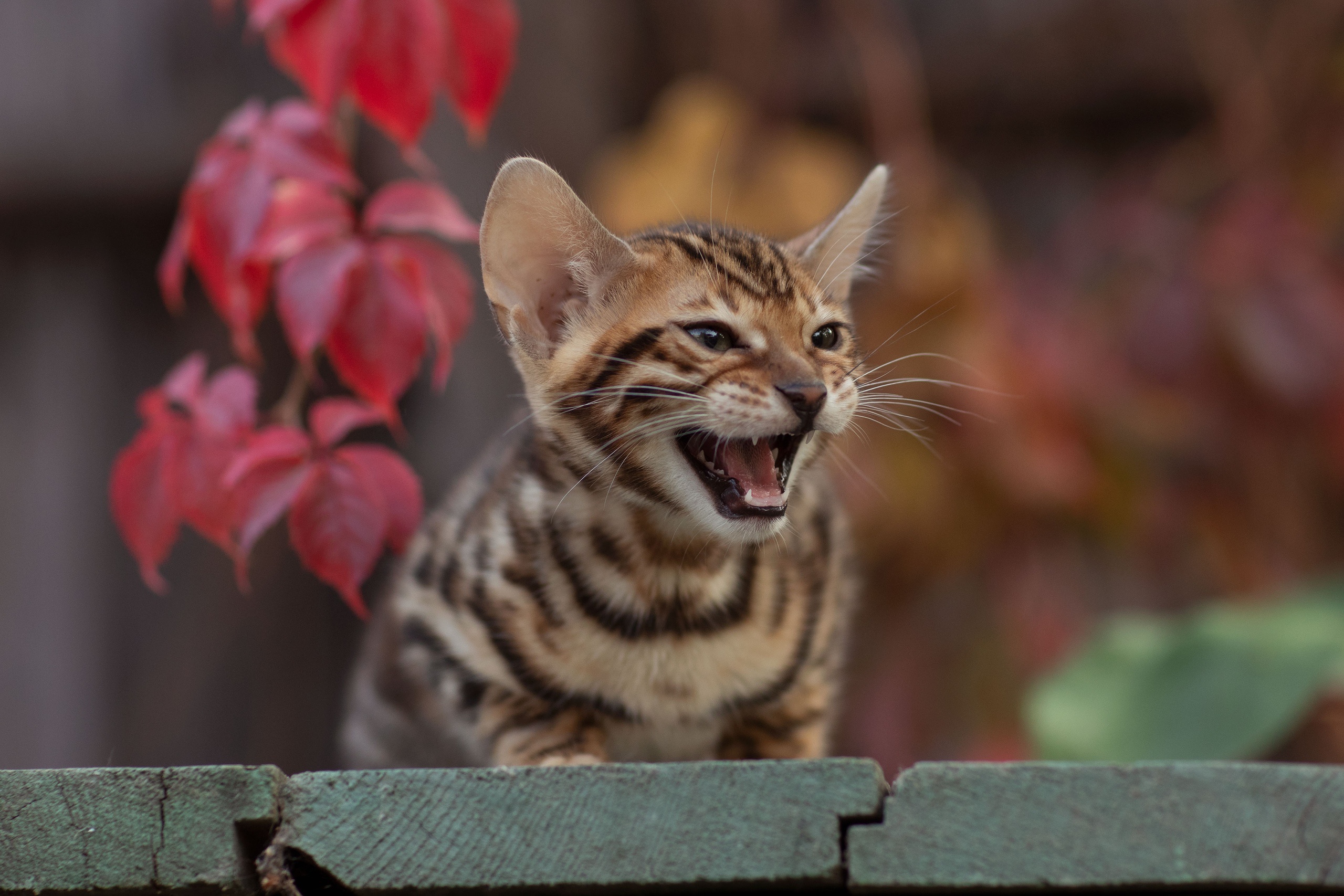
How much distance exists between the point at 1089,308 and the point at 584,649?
2.25m

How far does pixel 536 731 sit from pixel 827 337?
0.73m

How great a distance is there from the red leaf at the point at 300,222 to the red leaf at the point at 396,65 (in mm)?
154

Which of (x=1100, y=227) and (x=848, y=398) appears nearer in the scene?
(x=848, y=398)

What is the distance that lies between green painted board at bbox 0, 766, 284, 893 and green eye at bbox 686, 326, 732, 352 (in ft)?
2.76

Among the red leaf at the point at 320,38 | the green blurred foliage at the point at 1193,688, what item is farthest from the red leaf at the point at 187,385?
the green blurred foliage at the point at 1193,688

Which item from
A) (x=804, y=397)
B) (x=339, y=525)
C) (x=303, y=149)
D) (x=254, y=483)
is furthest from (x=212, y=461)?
(x=804, y=397)

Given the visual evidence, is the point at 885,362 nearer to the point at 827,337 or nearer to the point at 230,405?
the point at 827,337

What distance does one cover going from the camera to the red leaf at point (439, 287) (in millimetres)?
2082

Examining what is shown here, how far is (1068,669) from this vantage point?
3.11m

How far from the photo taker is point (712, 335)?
1959mm

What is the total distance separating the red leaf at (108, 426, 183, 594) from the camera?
2068 millimetres

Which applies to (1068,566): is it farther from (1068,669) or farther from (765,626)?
(765,626)

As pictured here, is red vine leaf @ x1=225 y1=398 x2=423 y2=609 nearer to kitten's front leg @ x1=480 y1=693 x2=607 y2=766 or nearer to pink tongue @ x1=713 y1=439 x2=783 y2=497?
kitten's front leg @ x1=480 y1=693 x2=607 y2=766

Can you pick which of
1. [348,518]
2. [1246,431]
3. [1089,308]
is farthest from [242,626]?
[1246,431]
